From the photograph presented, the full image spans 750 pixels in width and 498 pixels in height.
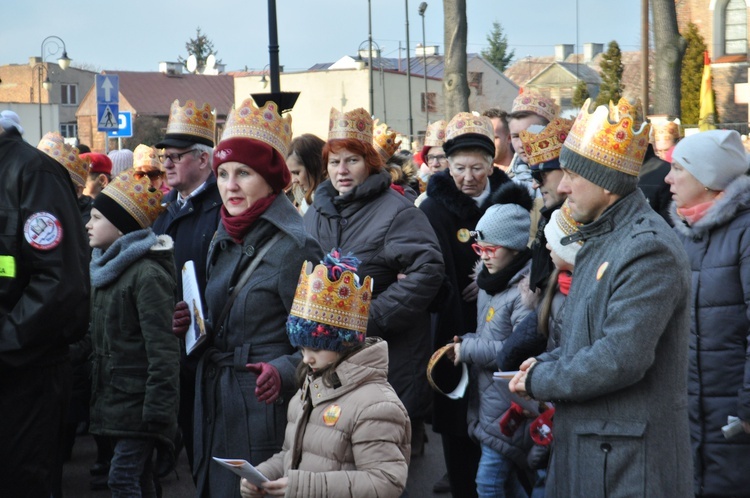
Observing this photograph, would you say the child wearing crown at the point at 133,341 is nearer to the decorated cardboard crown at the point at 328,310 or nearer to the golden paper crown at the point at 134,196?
the golden paper crown at the point at 134,196

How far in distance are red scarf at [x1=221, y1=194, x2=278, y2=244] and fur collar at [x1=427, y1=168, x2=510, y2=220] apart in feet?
7.63

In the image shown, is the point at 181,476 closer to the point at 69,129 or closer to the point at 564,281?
the point at 564,281

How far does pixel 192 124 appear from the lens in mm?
6695

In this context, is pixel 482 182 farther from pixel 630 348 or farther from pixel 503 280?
pixel 630 348

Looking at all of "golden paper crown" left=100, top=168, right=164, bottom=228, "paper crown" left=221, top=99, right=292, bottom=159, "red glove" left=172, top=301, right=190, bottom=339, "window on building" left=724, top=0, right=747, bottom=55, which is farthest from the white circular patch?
"window on building" left=724, top=0, right=747, bottom=55

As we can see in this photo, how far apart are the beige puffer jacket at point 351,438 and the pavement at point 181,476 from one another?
3.04m

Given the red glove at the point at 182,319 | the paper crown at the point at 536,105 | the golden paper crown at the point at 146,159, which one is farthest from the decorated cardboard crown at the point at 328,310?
the golden paper crown at the point at 146,159

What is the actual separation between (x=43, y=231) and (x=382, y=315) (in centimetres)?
218

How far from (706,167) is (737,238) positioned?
1.28 ft

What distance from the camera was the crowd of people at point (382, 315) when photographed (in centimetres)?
376

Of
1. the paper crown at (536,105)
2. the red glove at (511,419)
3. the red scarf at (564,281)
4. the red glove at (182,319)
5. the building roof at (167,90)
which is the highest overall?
the building roof at (167,90)

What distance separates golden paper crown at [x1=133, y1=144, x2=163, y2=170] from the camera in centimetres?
1030

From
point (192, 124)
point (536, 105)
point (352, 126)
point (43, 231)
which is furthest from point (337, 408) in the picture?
point (536, 105)

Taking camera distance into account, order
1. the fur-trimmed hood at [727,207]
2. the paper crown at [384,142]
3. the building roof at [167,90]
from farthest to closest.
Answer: the building roof at [167,90] → the paper crown at [384,142] → the fur-trimmed hood at [727,207]
